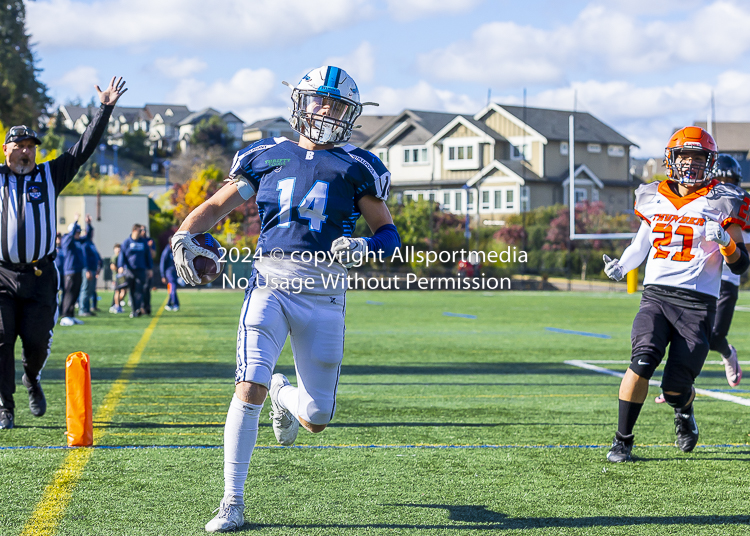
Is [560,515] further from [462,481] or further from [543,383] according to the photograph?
[543,383]

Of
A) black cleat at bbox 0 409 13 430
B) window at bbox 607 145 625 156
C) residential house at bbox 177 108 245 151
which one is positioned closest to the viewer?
black cleat at bbox 0 409 13 430

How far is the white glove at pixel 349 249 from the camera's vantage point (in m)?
3.81

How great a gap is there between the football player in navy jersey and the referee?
2.38 meters

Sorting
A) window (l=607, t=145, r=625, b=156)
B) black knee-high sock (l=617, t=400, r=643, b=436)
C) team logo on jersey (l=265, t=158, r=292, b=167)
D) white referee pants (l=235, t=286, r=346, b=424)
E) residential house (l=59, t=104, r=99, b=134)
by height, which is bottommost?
Answer: black knee-high sock (l=617, t=400, r=643, b=436)

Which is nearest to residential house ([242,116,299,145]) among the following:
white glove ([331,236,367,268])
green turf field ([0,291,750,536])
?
green turf field ([0,291,750,536])

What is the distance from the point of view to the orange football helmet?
5.25 m

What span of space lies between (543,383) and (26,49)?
51064mm

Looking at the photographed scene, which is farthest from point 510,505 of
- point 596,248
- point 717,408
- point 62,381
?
point 596,248

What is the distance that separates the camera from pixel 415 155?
194 feet

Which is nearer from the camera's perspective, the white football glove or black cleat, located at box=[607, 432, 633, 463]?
the white football glove

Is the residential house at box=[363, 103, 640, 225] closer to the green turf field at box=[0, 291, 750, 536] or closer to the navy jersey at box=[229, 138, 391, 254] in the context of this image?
the green turf field at box=[0, 291, 750, 536]

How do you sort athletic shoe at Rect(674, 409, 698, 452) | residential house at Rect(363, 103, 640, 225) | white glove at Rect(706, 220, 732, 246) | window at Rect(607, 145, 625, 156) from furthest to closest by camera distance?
window at Rect(607, 145, 625, 156), residential house at Rect(363, 103, 640, 225), athletic shoe at Rect(674, 409, 698, 452), white glove at Rect(706, 220, 732, 246)

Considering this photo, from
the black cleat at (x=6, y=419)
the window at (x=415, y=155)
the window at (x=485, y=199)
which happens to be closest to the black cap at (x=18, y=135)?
the black cleat at (x=6, y=419)

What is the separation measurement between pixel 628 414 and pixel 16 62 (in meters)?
52.2
